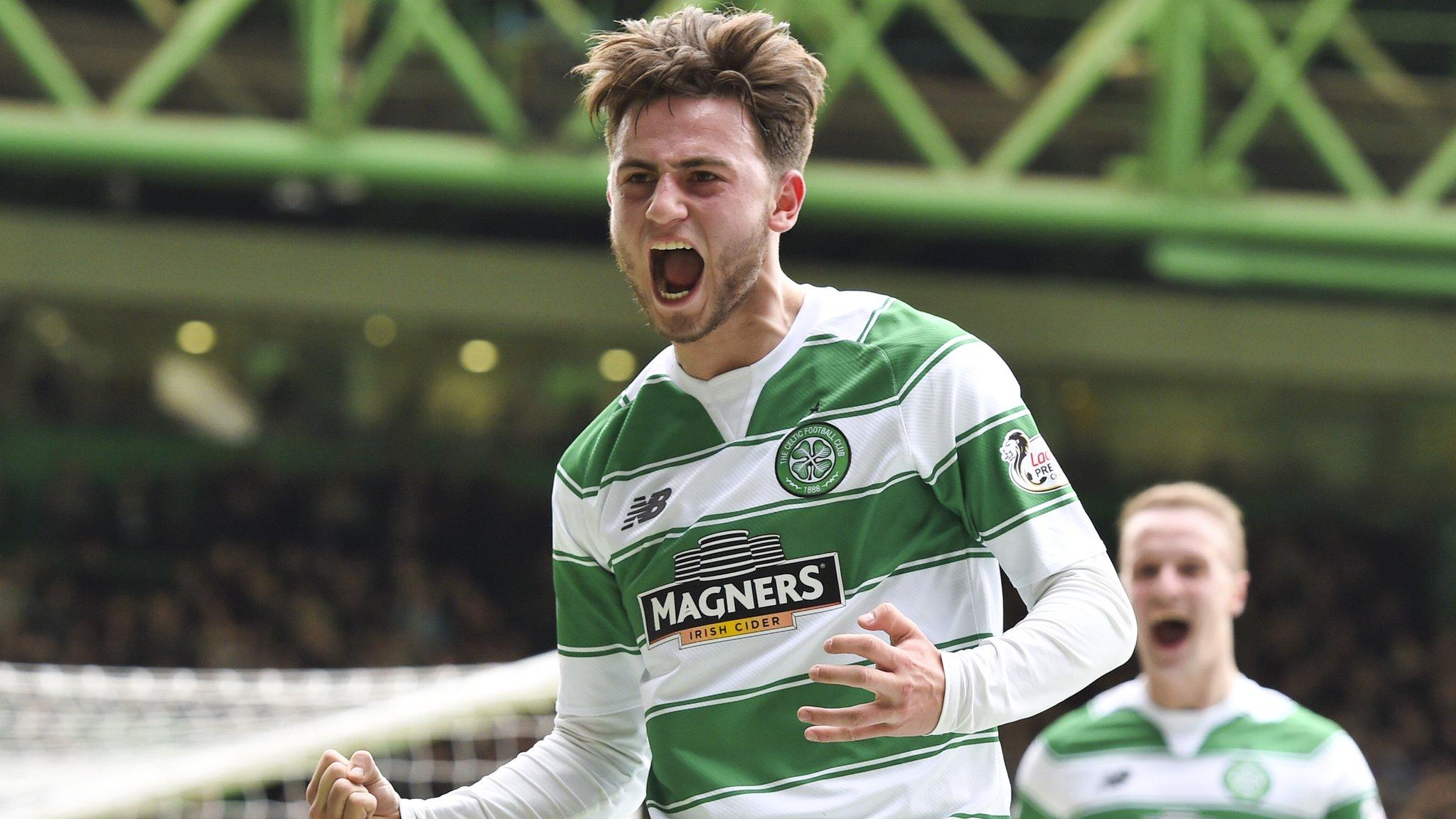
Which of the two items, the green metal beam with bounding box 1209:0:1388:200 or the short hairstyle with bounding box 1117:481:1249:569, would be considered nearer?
the short hairstyle with bounding box 1117:481:1249:569

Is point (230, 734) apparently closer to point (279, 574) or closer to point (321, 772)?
point (321, 772)

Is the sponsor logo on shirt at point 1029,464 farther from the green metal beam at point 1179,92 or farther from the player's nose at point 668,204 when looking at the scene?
→ the green metal beam at point 1179,92

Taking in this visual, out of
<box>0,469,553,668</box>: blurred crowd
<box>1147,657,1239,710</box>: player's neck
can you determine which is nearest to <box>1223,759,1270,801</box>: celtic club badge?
<box>1147,657,1239,710</box>: player's neck

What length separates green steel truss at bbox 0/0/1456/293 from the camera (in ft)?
35.2

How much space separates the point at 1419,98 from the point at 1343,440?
16.4 ft

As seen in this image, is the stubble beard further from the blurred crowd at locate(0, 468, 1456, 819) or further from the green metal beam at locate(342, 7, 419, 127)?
the blurred crowd at locate(0, 468, 1456, 819)

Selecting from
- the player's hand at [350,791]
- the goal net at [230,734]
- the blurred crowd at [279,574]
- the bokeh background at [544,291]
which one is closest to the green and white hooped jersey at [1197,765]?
the goal net at [230,734]

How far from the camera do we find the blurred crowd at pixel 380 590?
1377 centimetres

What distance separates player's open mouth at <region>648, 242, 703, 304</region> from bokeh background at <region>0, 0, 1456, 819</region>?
8395 mm

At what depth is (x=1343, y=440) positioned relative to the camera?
1659cm

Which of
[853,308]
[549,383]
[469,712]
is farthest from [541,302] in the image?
[853,308]

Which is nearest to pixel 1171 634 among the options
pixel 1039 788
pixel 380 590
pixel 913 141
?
pixel 1039 788

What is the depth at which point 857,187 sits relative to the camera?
1130 centimetres

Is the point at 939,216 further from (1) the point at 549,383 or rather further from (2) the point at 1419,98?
(1) the point at 549,383
